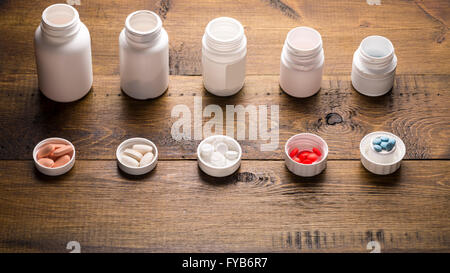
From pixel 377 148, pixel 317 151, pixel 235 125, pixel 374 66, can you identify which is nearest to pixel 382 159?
pixel 377 148

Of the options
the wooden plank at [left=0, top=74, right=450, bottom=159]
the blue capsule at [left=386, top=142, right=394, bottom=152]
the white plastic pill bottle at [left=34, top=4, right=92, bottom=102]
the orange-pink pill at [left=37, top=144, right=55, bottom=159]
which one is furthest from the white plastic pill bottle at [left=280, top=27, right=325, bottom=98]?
the orange-pink pill at [left=37, top=144, right=55, bottom=159]

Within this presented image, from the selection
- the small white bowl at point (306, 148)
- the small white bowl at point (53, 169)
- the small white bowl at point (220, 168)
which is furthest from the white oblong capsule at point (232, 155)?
the small white bowl at point (53, 169)

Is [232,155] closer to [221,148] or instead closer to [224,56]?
[221,148]

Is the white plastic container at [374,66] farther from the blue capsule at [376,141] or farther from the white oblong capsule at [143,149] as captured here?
the white oblong capsule at [143,149]

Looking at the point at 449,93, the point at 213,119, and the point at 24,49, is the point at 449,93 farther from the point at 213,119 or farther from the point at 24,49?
the point at 24,49

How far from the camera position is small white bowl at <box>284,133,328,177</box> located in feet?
5.98

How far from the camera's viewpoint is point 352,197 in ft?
5.93

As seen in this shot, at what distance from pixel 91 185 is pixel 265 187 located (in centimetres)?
40

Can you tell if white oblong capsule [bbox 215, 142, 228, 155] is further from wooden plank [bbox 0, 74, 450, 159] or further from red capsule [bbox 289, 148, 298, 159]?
red capsule [bbox 289, 148, 298, 159]

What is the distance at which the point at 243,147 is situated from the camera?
1.90m

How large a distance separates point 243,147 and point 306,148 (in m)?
0.15

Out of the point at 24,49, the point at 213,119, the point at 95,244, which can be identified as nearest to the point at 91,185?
the point at 95,244

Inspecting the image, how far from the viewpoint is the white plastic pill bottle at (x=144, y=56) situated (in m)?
1.87

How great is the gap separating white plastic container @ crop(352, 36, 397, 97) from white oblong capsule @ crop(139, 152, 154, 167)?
0.56 m
